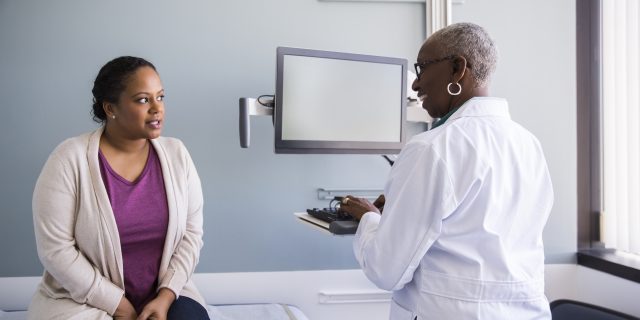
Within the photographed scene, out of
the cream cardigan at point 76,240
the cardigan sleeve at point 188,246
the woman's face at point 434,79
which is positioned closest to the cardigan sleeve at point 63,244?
the cream cardigan at point 76,240

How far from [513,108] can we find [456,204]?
5.33 feet

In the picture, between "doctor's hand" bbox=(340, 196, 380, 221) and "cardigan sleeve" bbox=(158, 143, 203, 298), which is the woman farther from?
"doctor's hand" bbox=(340, 196, 380, 221)

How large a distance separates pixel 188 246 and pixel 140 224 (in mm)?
173

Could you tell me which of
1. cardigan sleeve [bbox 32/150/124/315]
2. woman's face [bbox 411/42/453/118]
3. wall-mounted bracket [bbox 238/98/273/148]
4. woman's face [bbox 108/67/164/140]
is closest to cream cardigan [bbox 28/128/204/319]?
cardigan sleeve [bbox 32/150/124/315]

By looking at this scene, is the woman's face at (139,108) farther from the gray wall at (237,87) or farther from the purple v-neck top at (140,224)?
the gray wall at (237,87)

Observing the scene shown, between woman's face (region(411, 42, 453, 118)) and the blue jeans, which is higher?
woman's face (region(411, 42, 453, 118))

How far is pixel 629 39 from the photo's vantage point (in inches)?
91.5

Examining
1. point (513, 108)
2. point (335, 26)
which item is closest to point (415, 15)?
point (335, 26)

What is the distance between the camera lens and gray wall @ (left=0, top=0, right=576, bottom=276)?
217cm

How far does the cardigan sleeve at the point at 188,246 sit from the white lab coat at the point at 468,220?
0.71 m

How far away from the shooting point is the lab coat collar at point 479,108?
45.1 inches

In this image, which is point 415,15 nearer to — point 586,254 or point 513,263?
point 586,254

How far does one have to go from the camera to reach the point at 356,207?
1.43 metres

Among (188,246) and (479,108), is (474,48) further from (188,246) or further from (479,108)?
(188,246)
